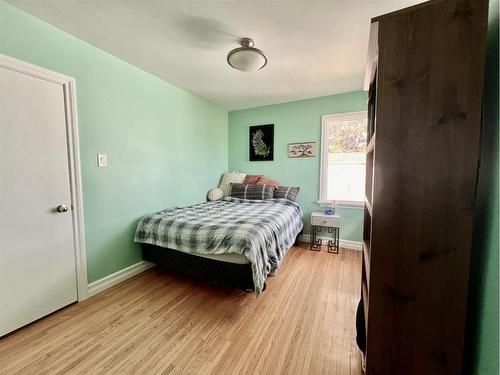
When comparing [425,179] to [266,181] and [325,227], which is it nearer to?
[325,227]

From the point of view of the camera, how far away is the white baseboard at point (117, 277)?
207cm

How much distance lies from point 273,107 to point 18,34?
3066mm

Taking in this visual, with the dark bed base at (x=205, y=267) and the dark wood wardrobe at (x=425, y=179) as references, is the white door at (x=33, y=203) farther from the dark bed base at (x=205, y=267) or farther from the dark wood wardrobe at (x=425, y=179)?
the dark wood wardrobe at (x=425, y=179)

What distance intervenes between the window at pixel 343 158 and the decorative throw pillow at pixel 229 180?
141cm

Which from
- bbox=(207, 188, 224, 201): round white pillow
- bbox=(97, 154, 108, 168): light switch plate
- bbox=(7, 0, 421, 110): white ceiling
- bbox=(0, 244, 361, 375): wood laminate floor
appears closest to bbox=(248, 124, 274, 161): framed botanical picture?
bbox=(207, 188, 224, 201): round white pillow

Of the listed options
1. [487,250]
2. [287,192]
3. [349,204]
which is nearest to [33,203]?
[487,250]

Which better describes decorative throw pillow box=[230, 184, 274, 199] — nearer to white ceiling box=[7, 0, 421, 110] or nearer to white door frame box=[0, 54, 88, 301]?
white ceiling box=[7, 0, 421, 110]

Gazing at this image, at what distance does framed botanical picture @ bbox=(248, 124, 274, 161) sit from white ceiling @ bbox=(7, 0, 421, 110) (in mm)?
1149

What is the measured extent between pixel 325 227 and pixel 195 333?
8.00ft

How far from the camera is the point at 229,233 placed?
6.19 feet

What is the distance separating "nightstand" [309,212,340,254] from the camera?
308 cm

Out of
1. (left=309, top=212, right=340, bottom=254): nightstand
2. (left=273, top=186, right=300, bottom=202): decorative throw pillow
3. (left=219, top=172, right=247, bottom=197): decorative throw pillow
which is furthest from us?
(left=219, top=172, right=247, bottom=197): decorative throw pillow

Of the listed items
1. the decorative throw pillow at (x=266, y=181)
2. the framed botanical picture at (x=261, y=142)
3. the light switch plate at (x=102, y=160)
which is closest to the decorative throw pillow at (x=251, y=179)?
the decorative throw pillow at (x=266, y=181)

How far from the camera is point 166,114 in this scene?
2.82 m
